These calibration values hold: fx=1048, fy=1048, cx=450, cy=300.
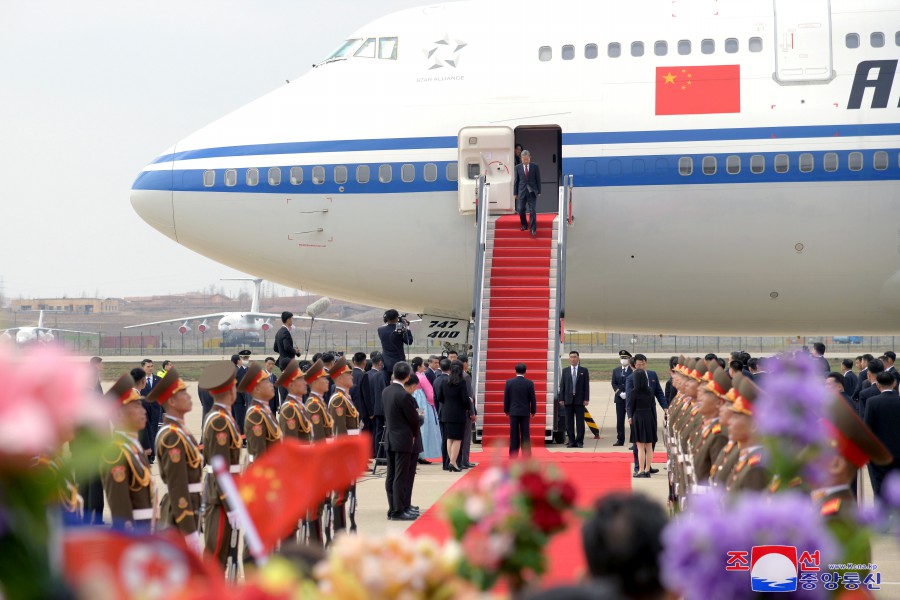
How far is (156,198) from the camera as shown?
54.7 ft

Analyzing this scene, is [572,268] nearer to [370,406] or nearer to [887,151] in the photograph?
→ [370,406]

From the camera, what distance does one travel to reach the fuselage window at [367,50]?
1680cm

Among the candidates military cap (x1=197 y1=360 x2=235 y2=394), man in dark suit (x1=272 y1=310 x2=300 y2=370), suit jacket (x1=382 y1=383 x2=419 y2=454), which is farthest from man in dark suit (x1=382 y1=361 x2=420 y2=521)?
man in dark suit (x1=272 y1=310 x2=300 y2=370)

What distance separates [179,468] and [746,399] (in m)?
3.62

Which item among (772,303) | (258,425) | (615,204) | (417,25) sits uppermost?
(417,25)

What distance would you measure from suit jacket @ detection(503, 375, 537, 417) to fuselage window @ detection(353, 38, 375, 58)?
616cm

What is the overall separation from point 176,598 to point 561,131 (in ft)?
47.2

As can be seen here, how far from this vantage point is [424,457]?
1538 centimetres

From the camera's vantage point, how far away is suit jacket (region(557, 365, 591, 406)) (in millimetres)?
16734

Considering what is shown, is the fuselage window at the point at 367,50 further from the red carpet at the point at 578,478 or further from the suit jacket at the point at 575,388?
the red carpet at the point at 578,478

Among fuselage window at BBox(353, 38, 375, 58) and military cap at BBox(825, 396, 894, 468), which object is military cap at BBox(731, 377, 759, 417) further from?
fuselage window at BBox(353, 38, 375, 58)

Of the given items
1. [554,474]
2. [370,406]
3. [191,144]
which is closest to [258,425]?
[554,474]

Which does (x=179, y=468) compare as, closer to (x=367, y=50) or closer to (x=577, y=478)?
(x=577, y=478)

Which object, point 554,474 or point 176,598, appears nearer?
point 176,598
